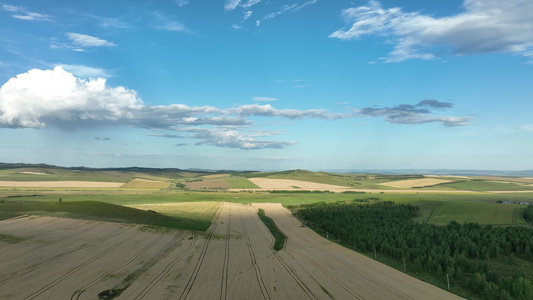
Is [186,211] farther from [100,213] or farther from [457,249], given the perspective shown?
[457,249]

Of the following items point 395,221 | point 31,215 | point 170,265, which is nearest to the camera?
point 170,265

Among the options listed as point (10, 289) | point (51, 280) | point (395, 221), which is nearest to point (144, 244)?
point (51, 280)

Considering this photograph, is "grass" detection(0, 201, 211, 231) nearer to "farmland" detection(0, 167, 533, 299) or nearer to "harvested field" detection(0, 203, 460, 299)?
"farmland" detection(0, 167, 533, 299)

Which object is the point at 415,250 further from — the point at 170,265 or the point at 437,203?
the point at 437,203

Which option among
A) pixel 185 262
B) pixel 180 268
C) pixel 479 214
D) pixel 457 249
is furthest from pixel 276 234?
pixel 479 214

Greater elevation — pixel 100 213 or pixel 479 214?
pixel 100 213

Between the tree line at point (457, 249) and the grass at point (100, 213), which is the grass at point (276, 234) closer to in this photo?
the tree line at point (457, 249)

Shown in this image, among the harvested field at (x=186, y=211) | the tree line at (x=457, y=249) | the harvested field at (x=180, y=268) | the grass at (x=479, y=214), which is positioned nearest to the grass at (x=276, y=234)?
the harvested field at (x=180, y=268)
